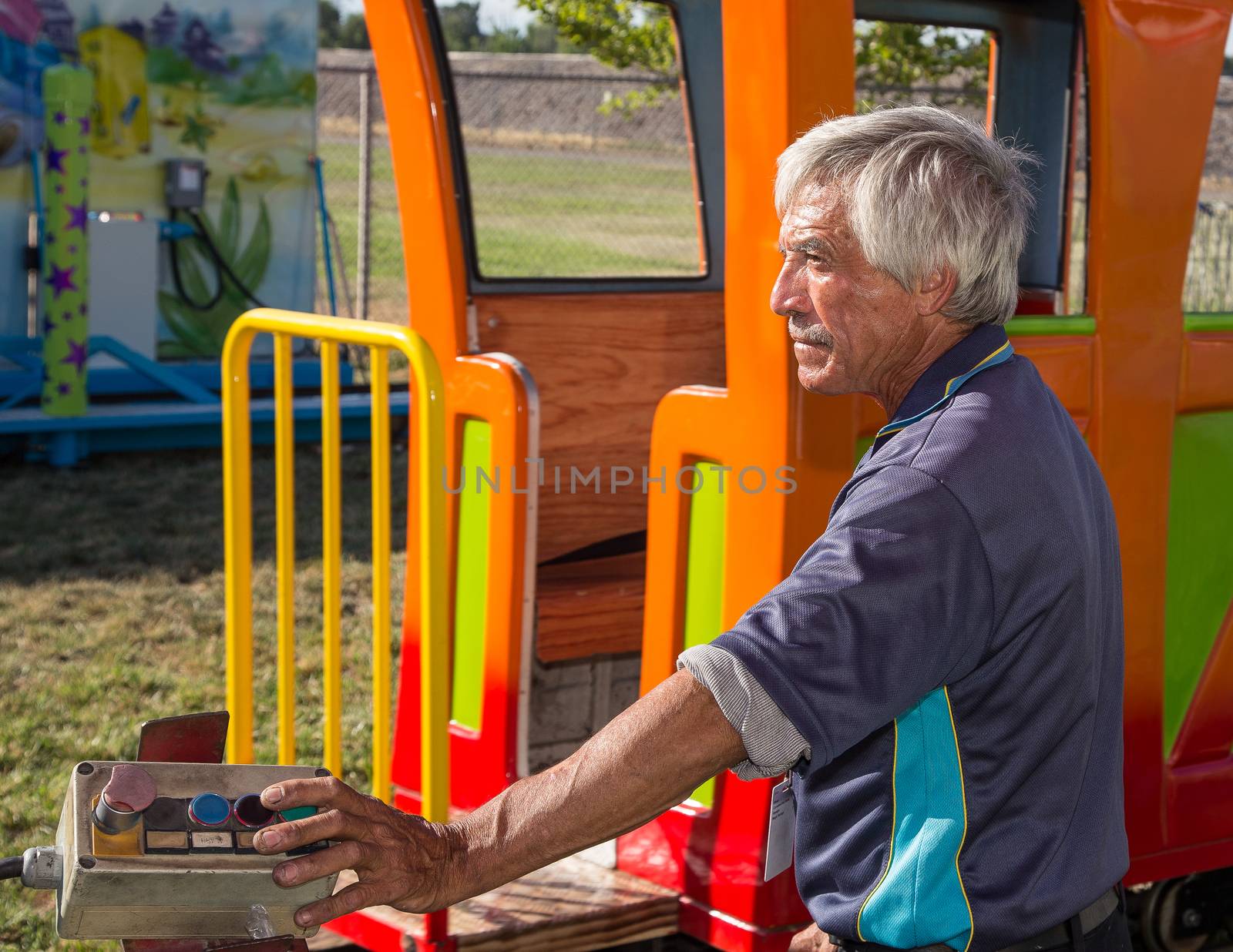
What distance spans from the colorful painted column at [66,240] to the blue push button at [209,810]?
23.0 ft

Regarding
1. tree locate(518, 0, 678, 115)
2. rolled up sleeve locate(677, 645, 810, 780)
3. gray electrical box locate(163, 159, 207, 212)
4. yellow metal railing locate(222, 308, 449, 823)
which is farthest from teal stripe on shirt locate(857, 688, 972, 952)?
gray electrical box locate(163, 159, 207, 212)

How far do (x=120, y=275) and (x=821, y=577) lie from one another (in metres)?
8.53

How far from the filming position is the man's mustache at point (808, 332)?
1.73 metres

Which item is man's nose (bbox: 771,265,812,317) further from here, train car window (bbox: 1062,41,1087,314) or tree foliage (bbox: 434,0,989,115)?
tree foliage (bbox: 434,0,989,115)

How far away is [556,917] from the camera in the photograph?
276 centimetres

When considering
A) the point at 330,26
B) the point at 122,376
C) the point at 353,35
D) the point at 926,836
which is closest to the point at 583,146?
the point at 122,376

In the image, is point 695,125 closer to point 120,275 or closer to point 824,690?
point 824,690

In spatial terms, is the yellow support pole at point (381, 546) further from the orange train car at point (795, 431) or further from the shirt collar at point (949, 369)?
the shirt collar at point (949, 369)

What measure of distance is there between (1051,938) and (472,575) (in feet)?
5.79

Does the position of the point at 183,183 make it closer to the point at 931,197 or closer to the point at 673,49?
the point at 673,49

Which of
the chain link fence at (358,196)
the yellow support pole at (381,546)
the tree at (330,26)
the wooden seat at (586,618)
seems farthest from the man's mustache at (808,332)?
the tree at (330,26)

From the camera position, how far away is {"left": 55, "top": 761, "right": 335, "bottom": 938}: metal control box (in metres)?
1.45

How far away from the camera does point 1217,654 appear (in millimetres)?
3000

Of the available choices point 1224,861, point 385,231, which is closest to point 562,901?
point 1224,861
